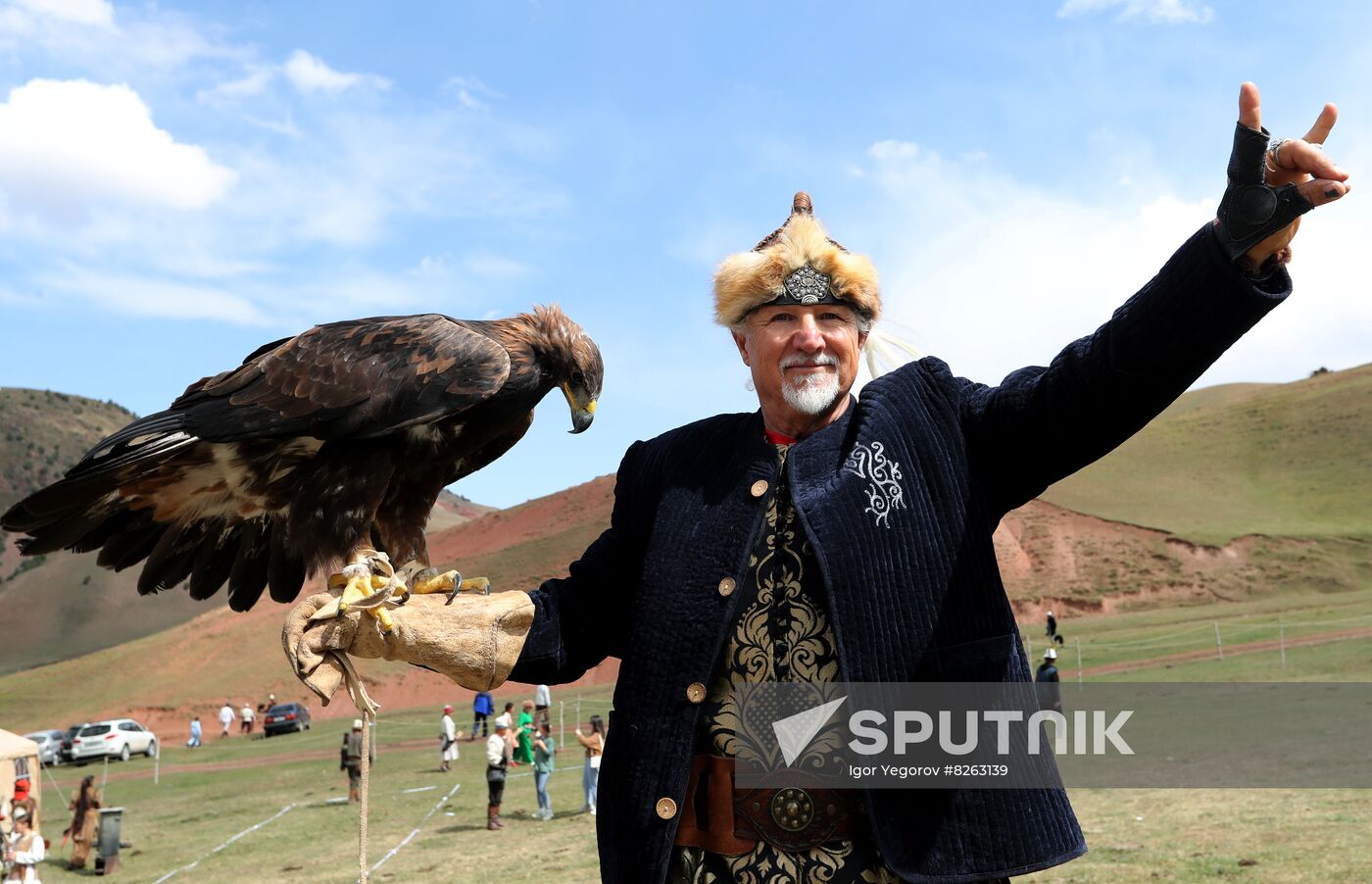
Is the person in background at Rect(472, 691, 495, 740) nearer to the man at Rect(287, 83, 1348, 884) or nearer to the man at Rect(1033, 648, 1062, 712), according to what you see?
the man at Rect(1033, 648, 1062, 712)

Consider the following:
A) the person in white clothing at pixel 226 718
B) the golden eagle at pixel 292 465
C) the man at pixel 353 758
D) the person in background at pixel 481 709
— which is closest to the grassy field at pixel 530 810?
the man at pixel 353 758

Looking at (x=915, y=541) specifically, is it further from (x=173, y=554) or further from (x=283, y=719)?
(x=283, y=719)

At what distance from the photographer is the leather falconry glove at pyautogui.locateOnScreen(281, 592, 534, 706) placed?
7.97 ft

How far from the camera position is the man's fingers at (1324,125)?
5.89 feet

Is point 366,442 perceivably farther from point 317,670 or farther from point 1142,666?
point 1142,666

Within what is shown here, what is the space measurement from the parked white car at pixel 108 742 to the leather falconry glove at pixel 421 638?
1166 inches

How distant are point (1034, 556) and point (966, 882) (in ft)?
137

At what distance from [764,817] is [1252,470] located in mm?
55604

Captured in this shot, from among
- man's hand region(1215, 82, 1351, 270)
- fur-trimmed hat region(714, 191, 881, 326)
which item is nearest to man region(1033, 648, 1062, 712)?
fur-trimmed hat region(714, 191, 881, 326)

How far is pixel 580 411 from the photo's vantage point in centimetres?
416

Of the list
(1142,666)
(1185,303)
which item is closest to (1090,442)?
(1185,303)

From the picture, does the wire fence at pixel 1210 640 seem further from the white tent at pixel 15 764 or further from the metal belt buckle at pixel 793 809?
the metal belt buckle at pixel 793 809

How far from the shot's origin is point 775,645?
87.9 inches

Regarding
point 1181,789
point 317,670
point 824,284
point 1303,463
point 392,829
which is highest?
point 1303,463
